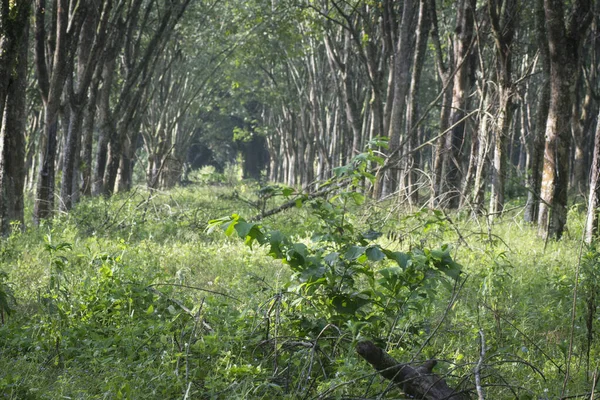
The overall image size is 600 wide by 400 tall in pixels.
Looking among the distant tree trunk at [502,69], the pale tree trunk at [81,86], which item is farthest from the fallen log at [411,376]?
the pale tree trunk at [81,86]

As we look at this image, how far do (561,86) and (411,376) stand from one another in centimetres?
769

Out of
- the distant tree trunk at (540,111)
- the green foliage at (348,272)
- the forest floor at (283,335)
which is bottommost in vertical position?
the forest floor at (283,335)

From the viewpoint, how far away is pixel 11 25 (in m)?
5.50

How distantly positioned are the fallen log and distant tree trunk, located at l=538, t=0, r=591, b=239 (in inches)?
276

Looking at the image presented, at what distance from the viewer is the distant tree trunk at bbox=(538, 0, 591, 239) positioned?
382 inches

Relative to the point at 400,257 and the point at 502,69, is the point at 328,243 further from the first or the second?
the point at 502,69

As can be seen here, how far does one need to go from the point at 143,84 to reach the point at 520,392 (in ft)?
46.3

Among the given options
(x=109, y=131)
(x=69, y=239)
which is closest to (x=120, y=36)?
(x=109, y=131)

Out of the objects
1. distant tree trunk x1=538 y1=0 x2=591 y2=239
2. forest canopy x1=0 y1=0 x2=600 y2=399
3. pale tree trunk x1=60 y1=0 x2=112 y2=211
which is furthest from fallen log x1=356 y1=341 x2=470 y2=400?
pale tree trunk x1=60 y1=0 x2=112 y2=211

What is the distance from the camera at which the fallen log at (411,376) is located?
10.8ft

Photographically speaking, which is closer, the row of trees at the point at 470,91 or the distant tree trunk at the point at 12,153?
the distant tree trunk at the point at 12,153

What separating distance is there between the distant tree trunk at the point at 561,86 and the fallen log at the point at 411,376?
7.01 m

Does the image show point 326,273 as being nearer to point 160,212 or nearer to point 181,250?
point 181,250

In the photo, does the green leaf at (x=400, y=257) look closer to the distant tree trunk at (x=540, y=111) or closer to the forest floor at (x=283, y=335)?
the forest floor at (x=283, y=335)
